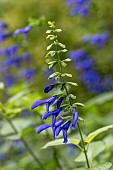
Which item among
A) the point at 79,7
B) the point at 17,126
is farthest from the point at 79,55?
the point at 17,126

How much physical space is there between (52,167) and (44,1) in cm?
278

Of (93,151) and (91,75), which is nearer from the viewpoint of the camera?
(93,151)

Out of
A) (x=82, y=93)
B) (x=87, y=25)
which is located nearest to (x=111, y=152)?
(x=82, y=93)

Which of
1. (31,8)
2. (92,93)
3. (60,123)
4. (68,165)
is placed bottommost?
Result: (68,165)

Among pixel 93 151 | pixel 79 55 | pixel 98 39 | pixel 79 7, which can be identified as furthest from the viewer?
pixel 79 55

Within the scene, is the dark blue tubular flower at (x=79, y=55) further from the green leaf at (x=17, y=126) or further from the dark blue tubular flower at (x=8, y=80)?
the green leaf at (x=17, y=126)

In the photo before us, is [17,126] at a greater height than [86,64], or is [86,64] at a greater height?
[86,64]

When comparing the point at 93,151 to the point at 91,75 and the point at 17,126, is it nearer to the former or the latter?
the point at 17,126

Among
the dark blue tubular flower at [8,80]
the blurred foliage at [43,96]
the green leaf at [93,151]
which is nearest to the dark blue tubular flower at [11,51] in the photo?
the blurred foliage at [43,96]

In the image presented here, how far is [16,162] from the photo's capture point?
257 cm

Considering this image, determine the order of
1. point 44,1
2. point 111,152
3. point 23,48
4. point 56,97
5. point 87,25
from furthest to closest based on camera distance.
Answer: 1. point 44,1
2. point 87,25
3. point 23,48
4. point 111,152
5. point 56,97

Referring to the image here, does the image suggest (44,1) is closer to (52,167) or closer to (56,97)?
(52,167)

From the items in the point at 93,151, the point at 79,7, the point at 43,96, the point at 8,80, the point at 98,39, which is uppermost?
the point at 79,7

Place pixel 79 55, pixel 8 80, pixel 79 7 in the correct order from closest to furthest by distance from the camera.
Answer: pixel 79 7 < pixel 79 55 < pixel 8 80
